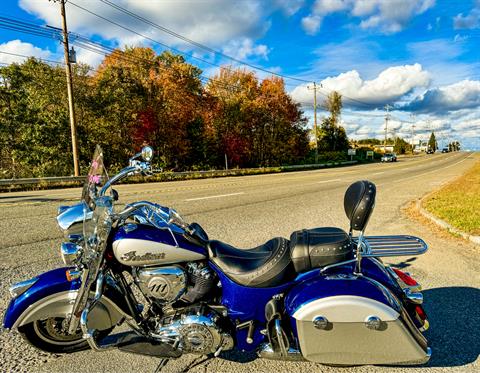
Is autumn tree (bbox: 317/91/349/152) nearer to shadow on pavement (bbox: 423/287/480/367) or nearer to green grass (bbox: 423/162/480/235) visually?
green grass (bbox: 423/162/480/235)

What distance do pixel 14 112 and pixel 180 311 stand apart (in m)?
22.6

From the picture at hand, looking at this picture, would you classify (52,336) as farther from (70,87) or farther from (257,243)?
(70,87)

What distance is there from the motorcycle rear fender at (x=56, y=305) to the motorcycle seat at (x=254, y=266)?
2.65ft

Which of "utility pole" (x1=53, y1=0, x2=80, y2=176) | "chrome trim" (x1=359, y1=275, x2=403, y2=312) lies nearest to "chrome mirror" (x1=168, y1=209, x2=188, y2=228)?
"chrome trim" (x1=359, y1=275, x2=403, y2=312)

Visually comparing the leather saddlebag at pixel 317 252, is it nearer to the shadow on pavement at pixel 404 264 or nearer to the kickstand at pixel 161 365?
the kickstand at pixel 161 365

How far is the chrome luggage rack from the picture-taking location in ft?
8.02

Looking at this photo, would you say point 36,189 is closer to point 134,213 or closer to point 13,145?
point 13,145

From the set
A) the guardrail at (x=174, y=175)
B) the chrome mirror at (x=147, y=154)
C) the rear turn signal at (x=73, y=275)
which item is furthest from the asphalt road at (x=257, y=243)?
the guardrail at (x=174, y=175)

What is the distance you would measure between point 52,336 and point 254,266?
68.6 inches

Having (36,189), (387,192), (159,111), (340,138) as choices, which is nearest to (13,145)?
(36,189)

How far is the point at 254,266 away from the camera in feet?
7.55

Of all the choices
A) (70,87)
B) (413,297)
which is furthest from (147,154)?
(70,87)

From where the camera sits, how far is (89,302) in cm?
232

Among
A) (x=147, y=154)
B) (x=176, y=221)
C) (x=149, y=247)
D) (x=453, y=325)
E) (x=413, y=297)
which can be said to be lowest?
(x=453, y=325)
